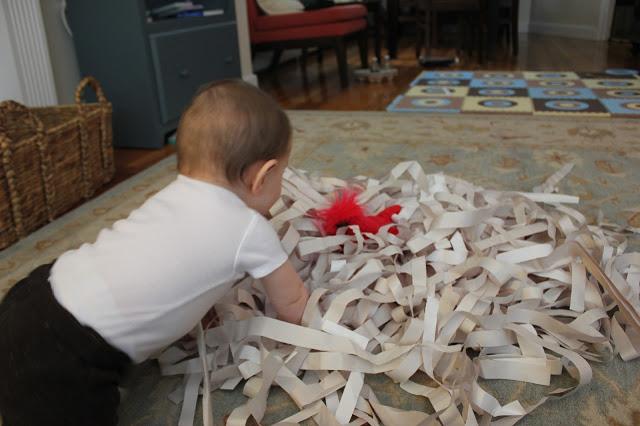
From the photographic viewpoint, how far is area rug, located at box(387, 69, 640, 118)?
2336 millimetres

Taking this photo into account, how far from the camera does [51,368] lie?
0.66 meters

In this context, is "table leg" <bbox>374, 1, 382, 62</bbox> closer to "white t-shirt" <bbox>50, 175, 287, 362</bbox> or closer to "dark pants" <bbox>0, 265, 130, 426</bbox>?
"white t-shirt" <bbox>50, 175, 287, 362</bbox>

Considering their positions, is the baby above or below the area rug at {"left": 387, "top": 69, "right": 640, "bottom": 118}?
above

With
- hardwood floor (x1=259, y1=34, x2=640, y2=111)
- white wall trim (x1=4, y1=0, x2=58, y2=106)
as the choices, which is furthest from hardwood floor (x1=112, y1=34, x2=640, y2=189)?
white wall trim (x1=4, y1=0, x2=58, y2=106)

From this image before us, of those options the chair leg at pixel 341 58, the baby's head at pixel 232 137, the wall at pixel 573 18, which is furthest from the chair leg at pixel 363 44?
the baby's head at pixel 232 137

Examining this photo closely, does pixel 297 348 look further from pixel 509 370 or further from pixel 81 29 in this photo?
pixel 81 29

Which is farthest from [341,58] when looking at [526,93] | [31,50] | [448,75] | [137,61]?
[31,50]

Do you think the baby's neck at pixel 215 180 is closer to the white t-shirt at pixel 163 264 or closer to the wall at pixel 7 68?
the white t-shirt at pixel 163 264

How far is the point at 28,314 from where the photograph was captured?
0.69 meters

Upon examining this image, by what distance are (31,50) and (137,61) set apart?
34cm

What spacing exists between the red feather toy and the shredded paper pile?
24 millimetres

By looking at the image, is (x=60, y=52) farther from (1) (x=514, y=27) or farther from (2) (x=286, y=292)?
(1) (x=514, y=27)

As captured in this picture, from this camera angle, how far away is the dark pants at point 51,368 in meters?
0.66

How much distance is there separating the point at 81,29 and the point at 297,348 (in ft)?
5.63
